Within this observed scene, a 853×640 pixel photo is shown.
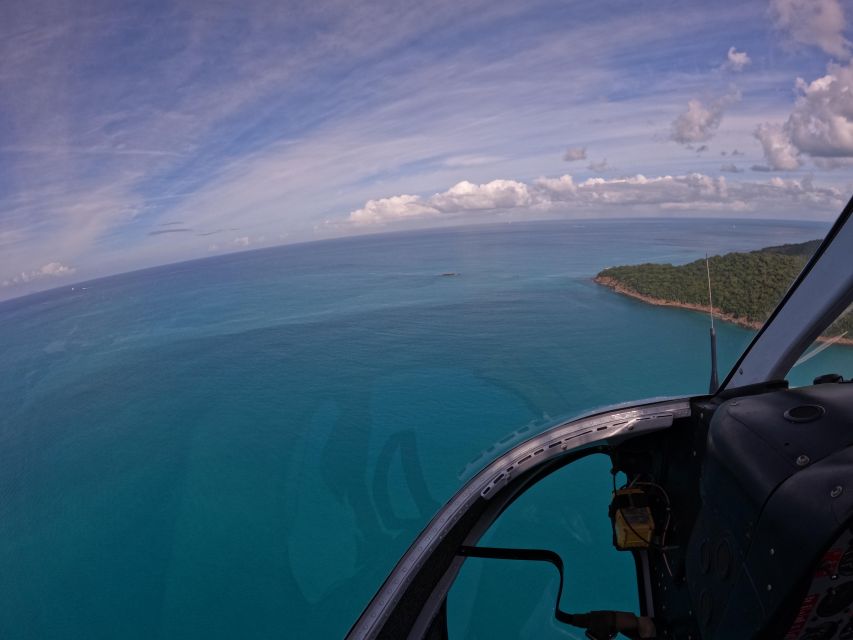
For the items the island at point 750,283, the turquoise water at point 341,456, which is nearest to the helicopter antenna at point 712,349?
Answer: the island at point 750,283

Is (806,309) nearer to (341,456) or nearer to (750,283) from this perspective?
(750,283)

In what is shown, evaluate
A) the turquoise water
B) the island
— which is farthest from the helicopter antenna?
the turquoise water

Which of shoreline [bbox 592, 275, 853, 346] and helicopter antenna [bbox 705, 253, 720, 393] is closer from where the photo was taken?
shoreline [bbox 592, 275, 853, 346]

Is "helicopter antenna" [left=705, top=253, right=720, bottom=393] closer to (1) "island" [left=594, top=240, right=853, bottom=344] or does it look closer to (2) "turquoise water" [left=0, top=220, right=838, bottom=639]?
(1) "island" [left=594, top=240, right=853, bottom=344]

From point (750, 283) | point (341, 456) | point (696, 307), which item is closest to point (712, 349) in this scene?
point (750, 283)

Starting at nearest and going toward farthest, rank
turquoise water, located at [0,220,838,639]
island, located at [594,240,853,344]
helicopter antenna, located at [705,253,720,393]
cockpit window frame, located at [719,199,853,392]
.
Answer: cockpit window frame, located at [719,199,853,392]
island, located at [594,240,853,344]
helicopter antenna, located at [705,253,720,393]
turquoise water, located at [0,220,838,639]

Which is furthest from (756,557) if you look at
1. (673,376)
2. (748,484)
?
(673,376)

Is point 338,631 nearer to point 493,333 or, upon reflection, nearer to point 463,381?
point 463,381

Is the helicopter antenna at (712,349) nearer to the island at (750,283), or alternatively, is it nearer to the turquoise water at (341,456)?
the island at (750,283)

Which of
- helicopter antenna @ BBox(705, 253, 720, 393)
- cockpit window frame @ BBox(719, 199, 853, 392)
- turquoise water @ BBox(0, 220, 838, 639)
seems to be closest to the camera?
→ cockpit window frame @ BBox(719, 199, 853, 392)
